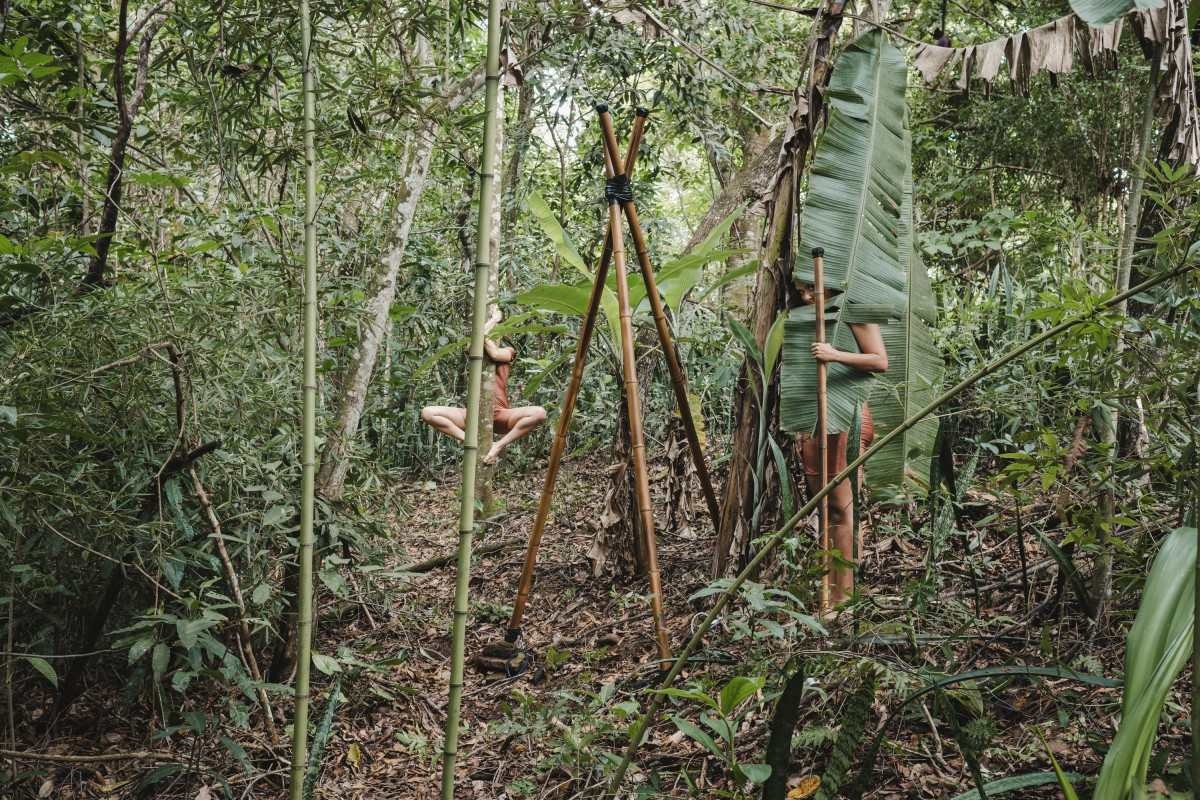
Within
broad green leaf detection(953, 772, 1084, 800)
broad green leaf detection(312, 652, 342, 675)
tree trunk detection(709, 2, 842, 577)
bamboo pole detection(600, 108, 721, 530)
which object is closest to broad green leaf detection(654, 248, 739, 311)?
tree trunk detection(709, 2, 842, 577)

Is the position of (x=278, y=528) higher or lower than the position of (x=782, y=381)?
lower

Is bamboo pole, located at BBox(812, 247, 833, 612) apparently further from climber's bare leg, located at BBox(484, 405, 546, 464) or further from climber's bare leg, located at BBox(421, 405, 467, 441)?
climber's bare leg, located at BBox(421, 405, 467, 441)

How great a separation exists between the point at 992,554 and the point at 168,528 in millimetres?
3200

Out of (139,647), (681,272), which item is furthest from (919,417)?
(681,272)

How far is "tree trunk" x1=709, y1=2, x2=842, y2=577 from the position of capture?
11.8 feet

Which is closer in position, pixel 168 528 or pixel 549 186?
pixel 168 528

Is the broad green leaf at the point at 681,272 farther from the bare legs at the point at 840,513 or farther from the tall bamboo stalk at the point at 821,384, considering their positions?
the bare legs at the point at 840,513

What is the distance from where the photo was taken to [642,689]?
2.57 m

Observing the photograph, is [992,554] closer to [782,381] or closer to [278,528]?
[782,381]

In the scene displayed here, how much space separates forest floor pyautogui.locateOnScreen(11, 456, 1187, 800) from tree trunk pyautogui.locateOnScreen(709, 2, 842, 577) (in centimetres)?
→ 48

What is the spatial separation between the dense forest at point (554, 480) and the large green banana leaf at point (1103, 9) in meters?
0.02

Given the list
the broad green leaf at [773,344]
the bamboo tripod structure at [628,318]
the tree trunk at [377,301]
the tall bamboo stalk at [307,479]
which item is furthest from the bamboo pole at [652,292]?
the tall bamboo stalk at [307,479]

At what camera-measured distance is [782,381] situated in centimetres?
333

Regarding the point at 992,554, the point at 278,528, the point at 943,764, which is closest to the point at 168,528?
the point at 278,528
